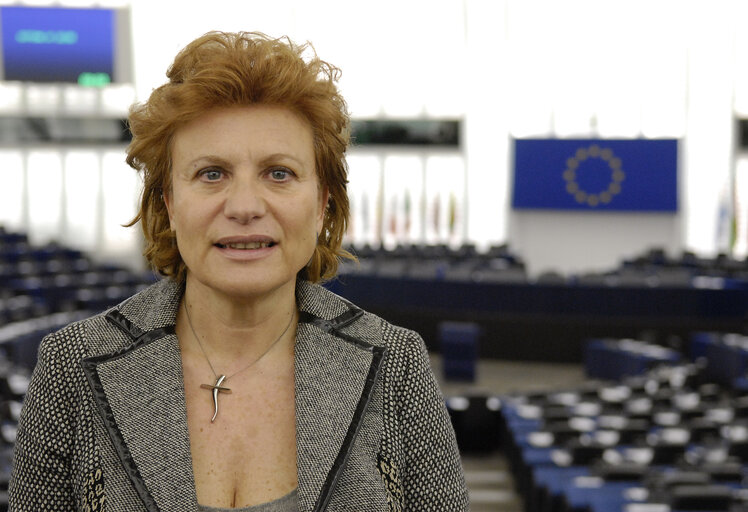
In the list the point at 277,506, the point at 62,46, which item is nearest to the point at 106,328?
the point at 277,506

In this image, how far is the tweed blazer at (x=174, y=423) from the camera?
1.45m

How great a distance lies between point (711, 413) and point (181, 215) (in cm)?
822

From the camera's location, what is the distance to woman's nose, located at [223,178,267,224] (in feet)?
4.83

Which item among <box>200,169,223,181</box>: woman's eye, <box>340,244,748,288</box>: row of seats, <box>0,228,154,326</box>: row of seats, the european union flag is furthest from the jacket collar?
the european union flag

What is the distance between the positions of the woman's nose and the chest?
10.0 inches

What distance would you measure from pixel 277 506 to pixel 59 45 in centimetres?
2013

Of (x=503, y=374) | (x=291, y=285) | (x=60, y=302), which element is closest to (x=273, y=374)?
(x=291, y=285)

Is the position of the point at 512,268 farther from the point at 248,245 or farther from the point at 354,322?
the point at 248,245

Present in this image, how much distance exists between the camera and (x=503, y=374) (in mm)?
15445

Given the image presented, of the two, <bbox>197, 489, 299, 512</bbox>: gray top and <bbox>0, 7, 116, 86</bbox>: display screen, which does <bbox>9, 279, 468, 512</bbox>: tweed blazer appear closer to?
<bbox>197, 489, 299, 512</bbox>: gray top

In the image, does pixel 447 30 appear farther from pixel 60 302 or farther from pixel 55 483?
pixel 55 483

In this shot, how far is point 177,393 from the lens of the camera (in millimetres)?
1530

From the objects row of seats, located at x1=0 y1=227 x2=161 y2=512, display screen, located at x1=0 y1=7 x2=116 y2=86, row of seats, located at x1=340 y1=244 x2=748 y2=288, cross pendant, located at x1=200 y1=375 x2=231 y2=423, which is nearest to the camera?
cross pendant, located at x1=200 y1=375 x2=231 y2=423

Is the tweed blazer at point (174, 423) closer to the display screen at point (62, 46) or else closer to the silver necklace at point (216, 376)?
the silver necklace at point (216, 376)
